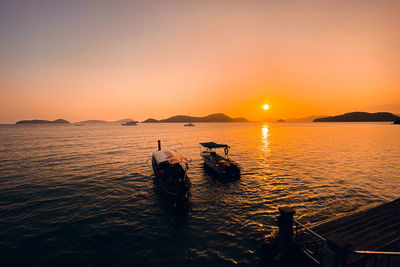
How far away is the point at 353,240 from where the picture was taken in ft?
30.2

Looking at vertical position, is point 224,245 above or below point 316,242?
below

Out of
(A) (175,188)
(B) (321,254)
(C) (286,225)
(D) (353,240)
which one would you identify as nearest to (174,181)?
(A) (175,188)

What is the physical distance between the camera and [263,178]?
25016 millimetres

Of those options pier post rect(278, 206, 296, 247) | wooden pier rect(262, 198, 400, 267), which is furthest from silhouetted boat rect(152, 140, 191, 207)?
pier post rect(278, 206, 296, 247)

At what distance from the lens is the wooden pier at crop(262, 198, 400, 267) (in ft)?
21.7

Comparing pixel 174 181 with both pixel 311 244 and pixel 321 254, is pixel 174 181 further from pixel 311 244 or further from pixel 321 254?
pixel 321 254

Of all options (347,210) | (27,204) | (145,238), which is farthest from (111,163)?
(347,210)

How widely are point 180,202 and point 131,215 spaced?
15.4ft

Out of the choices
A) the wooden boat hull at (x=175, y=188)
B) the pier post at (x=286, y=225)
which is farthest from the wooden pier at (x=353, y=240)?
the wooden boat hull at (x=175, y=188)

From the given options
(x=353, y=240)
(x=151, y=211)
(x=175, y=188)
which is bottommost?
(x=151, y=211)

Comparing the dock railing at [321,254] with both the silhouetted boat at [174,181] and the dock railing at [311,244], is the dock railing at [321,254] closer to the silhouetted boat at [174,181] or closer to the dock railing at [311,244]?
the dock railing at [311,244]

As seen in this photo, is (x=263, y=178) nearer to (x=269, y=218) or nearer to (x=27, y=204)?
(x=269, y=218)

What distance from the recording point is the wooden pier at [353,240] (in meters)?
6.63

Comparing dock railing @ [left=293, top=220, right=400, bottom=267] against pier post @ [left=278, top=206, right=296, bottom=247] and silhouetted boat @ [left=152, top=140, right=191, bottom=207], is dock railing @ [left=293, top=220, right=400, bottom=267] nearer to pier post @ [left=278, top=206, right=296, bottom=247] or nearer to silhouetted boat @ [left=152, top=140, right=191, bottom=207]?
pier post @ [left=278, top=206, right=296, bottom=247]
